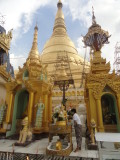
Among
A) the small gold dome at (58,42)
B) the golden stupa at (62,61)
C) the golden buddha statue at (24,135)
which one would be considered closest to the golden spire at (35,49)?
the golden stupa at (62,61)

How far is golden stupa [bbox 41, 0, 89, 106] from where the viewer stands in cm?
1695

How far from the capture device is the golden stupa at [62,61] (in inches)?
667

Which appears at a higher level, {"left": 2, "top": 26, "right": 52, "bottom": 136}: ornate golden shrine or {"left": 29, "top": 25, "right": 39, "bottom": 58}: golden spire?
{"left": 29, "top": 25, "right": 39, "bottom": 58}: golden spire

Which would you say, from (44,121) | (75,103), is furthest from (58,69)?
(44,121)

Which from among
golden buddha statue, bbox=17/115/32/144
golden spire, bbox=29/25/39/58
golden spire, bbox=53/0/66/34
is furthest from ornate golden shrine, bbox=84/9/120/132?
golden spire, bbox=53/0/66/34

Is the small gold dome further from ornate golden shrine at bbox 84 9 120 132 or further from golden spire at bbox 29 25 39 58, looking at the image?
ornate golden shrine at bbox 84 9 120 132

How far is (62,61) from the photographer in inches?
867

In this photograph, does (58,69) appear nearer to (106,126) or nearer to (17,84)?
(17,84)

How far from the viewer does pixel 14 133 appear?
7879 millimetres

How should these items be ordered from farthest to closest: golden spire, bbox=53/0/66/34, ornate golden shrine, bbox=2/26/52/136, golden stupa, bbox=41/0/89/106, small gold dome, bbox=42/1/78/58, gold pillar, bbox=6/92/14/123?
golden spire, bbox=53/0/66/34 < small gold dome, bbox=42/1/78/58 < golden stupa, bbox=41/0/89/106 < gold pillar, bbox=6/92/14/123 < ornate golden shrine, bbox=2/26/52/136

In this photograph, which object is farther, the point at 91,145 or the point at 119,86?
the point at 119,86

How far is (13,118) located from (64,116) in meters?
4.23

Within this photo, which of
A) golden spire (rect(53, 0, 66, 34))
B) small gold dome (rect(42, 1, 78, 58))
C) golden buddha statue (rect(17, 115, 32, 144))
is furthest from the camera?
golden spire (rect(53, 0, 66, 34))

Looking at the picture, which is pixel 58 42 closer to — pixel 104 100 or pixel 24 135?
pixel 104 100
